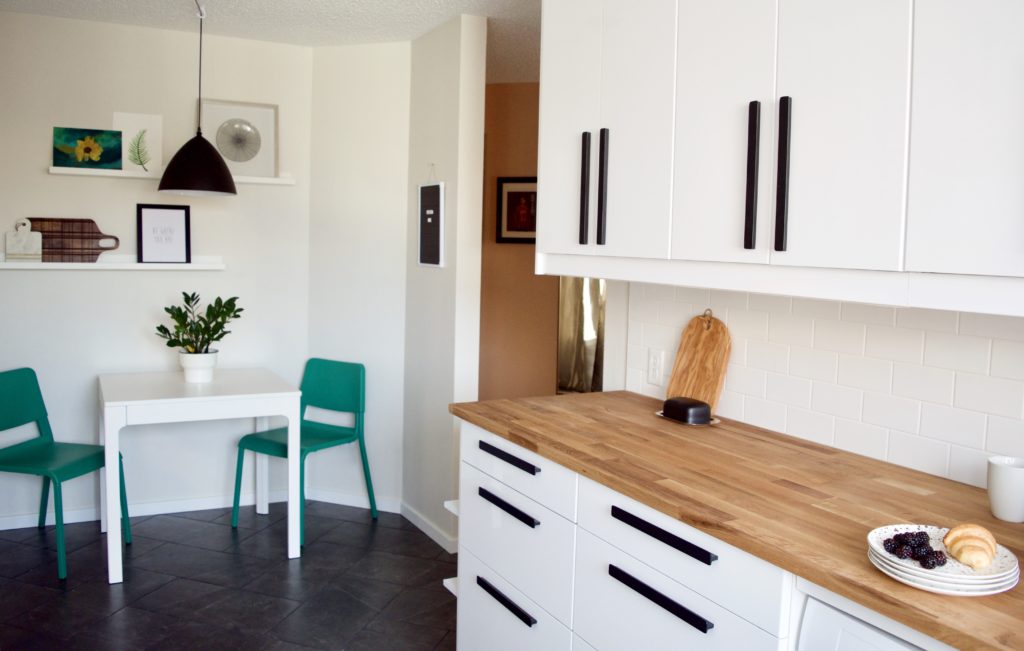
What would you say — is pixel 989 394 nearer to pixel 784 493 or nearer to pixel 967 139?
pixel 784 493

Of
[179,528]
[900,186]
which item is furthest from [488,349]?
[900,186]

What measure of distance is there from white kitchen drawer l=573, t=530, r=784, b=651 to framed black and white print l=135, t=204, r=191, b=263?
3.00 meters

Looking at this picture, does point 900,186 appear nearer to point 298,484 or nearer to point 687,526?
point 687,526

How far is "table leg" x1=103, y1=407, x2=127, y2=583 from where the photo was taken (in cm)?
343

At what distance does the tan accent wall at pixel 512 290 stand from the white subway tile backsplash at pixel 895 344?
11.1 ft

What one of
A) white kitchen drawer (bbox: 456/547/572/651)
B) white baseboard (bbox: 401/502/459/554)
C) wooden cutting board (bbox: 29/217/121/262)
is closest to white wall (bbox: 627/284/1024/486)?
white kitchen drawer (bbox: 456/547/572/651)

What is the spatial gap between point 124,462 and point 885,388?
3.64 metres

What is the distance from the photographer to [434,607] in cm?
334

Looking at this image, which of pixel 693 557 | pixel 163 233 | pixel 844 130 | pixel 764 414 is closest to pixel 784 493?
pixel 693 557

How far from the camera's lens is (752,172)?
6.16ft

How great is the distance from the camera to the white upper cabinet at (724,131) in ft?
6.13

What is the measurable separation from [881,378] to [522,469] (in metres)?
0.92

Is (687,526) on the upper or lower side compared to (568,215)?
lower

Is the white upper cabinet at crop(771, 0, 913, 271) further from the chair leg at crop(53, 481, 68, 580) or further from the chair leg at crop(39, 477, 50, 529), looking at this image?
the chair leg at crop(39, 477, 50, 529)
